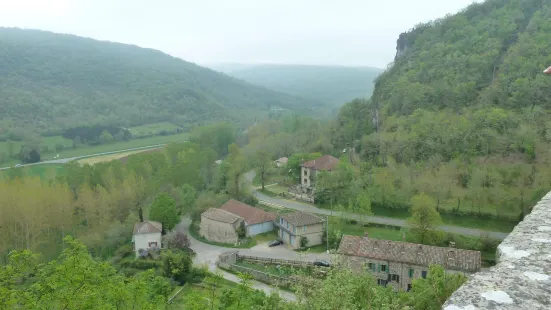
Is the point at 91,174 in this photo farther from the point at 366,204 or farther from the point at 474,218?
the point at 474,218

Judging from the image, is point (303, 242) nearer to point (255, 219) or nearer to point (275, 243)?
point (275, 243)

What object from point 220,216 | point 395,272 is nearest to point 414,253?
point 395,272

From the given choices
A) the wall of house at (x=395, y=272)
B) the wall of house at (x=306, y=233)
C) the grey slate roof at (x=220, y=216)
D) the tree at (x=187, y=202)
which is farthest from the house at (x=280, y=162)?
the wall of house at (x=395, y=272)

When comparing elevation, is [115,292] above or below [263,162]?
above

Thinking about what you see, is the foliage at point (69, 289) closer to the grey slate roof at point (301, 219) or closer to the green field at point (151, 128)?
the grey slate roof at point (301, 219)

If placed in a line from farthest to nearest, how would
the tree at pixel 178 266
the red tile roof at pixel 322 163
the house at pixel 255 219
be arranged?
the red tile roof at pixel 322 163
the house at pixel 255 219
the tree at pixel 178 266

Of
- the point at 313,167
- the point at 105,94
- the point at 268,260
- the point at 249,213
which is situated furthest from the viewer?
the point at 105,94

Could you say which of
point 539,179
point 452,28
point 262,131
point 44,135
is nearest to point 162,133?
point 44,135
